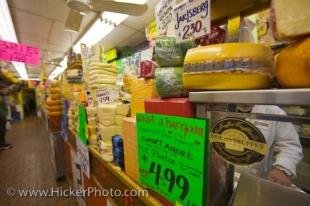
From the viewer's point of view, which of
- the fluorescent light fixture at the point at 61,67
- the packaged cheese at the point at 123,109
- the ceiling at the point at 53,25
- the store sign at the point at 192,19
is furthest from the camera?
the fluorescent light fixture at the point at 61,67

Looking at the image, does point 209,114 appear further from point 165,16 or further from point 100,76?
point 100,76

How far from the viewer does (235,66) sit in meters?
0.58

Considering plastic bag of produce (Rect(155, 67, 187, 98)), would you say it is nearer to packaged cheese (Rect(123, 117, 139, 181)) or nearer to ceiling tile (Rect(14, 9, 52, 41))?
packaged cheese (Rect(123, 117, 139, 181))

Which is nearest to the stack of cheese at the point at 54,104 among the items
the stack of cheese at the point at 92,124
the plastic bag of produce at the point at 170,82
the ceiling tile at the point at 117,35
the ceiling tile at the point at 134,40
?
the ceiling tile at the point at 117,35

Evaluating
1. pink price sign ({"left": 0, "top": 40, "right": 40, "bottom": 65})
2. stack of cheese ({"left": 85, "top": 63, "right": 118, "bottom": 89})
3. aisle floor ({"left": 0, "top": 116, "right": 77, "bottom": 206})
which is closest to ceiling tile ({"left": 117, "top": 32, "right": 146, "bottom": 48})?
pink price sign ({"left": 0, "top": 40, "right": 40, "bottom": 65})

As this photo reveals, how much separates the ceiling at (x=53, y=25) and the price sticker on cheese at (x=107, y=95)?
1834mm

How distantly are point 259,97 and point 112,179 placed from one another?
1.09 metres

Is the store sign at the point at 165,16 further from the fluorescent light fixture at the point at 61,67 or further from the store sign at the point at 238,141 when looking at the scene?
the fluorescent light fixture at the point at 61,67

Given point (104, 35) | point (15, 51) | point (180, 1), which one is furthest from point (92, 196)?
point (15, 51)

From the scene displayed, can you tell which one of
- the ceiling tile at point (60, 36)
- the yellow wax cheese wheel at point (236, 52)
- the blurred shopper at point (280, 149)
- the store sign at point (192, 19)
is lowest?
the blurred shopper at point (280, 149)

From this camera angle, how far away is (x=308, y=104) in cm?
43

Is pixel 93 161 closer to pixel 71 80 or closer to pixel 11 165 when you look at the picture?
pixel 71 80

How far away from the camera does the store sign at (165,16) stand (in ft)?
3.26

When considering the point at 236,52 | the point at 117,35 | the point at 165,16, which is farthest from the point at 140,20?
the point at 236,52
